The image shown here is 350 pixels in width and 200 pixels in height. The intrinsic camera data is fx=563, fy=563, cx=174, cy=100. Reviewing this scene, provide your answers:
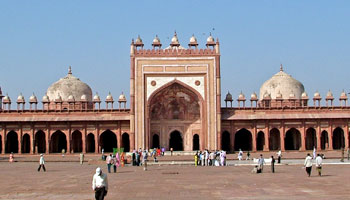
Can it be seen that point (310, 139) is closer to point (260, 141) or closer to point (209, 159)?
point (260, 141)

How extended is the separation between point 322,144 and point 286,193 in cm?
3259

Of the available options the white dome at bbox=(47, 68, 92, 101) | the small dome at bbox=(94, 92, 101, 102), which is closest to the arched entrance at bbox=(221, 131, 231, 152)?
the small dome at bbox=(94, 92, 101, 102)

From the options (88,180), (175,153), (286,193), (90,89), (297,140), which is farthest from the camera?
(90,89)

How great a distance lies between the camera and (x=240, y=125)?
1628 inches

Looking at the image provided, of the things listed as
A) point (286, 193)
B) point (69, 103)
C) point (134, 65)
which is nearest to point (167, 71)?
point (134, 65)

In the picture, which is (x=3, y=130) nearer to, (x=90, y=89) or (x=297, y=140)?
(x=90, y=89)

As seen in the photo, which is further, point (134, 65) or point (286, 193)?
point (134, 65)

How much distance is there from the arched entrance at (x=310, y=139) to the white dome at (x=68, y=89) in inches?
756

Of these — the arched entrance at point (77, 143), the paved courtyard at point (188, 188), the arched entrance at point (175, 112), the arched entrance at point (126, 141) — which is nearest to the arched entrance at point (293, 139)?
the arched entrance at point (175, 112)

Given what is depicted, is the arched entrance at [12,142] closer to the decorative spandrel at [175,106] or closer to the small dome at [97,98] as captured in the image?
the small dome at [97,98]

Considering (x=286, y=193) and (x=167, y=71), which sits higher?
(x=167, y=71)

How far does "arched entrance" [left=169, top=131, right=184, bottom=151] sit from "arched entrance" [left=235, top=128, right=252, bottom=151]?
15.9 feet

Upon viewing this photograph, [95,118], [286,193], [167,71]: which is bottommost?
[286,193]

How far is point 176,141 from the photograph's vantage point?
4341 cm
